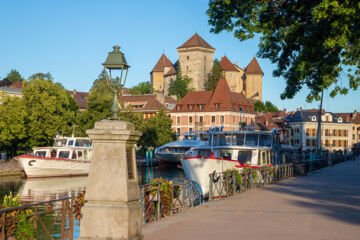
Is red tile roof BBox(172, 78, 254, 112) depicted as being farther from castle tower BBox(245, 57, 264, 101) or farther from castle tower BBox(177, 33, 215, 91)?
castle tower BBox(245, 57, 264, 101)

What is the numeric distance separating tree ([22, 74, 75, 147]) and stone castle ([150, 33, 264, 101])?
85735 mm

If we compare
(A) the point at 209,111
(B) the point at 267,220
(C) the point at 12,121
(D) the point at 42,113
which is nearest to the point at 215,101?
(A) the point at 209,111

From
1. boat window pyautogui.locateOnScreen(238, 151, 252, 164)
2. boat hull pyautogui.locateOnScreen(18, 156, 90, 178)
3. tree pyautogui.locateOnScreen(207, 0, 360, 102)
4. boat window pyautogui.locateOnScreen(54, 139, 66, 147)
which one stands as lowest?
boat hull pyautogui.locateOnScreen(18, 156, 90, 178)

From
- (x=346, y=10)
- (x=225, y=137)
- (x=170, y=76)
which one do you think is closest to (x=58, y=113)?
(x=225, y=137)

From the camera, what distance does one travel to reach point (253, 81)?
151750 millimetres

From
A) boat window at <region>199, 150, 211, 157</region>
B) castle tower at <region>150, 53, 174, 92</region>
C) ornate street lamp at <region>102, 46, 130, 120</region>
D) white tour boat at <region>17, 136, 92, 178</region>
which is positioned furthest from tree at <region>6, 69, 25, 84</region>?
ornate street lamp at <region>102, 46, 130, 120</region>

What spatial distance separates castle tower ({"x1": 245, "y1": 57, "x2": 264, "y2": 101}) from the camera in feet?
498

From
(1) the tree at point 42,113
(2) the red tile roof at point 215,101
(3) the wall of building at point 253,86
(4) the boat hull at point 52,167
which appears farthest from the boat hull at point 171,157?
(3) the wall of building at point 253,86

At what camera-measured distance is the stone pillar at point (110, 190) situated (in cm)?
865

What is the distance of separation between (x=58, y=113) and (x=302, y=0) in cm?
4159

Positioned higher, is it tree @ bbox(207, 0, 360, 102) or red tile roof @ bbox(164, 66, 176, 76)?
red tile roof @ bbox(164, 66, 176, 76)

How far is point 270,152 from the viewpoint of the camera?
99.1ft

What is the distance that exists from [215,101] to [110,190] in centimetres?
8713

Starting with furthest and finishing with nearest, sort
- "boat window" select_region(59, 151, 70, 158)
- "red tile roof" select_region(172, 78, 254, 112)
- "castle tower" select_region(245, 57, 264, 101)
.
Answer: "castle tower" select_region(245, 57, 264, 101)
"red tile roof" select_region(172, 78, 254, 112)
"boat window" select_region(59, 151, 70, 158)
